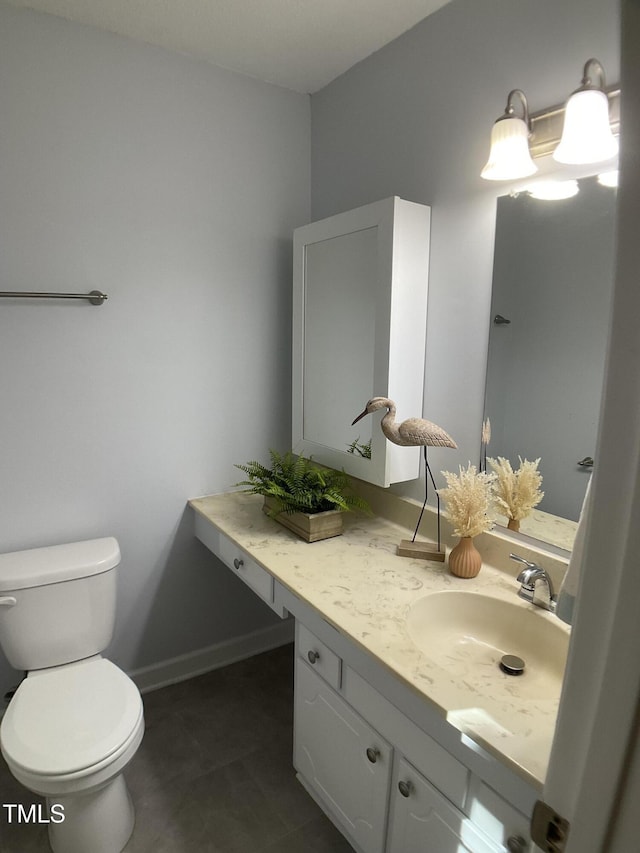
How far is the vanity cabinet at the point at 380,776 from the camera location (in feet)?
3.24

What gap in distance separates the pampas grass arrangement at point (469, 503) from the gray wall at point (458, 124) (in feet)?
0.55

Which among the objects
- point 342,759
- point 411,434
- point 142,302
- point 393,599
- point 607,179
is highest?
point 607,179

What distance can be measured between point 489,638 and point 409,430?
24.2 inches

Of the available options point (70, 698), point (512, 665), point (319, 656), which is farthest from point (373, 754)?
point (70, 698)

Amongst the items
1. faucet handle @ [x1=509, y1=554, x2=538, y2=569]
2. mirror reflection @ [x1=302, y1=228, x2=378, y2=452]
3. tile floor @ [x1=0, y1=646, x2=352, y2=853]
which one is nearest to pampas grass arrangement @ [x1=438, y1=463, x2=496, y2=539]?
faucet handle @ [x1=509, y1=554, x2=538, y2=569]

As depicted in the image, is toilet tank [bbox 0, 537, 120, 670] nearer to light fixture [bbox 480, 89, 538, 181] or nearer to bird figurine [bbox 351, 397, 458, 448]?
bird figurine [bbox 351, 397, 458, 448]

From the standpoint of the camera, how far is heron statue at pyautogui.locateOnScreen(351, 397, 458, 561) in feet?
5.07

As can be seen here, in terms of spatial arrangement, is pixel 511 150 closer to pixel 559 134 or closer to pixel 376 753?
pixel 559 134

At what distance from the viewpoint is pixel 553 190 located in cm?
135

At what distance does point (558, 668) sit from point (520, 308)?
3.08 ft

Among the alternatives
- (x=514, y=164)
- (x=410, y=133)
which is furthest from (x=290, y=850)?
(x=410, y=133)

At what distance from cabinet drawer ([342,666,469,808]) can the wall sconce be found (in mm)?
1332

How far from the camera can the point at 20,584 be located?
1648mm

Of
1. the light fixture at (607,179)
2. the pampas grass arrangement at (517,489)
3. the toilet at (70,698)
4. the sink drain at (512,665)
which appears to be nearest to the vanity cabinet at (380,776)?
the sink drain at (512,665)
